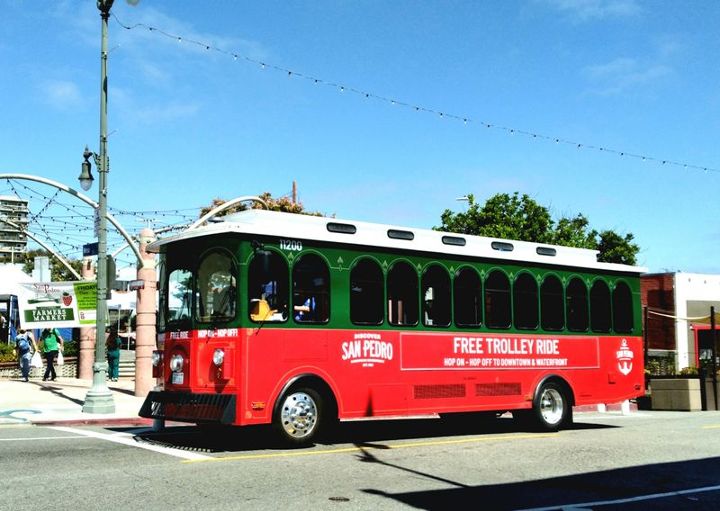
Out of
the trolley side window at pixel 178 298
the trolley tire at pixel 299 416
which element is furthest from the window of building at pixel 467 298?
the trolley side window at pixel 178 298

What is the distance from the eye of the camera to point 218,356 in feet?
35.9

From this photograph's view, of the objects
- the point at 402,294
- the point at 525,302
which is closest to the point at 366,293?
the point at 402,294

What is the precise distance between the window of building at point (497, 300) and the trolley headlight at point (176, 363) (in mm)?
5459

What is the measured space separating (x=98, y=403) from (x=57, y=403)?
327cm

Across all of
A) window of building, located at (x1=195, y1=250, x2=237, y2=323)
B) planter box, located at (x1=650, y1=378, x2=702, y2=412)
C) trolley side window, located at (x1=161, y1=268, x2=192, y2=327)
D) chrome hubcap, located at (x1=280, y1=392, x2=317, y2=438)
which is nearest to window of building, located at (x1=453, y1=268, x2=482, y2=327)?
chrome hubcap, located at (x1=280, y1=392, x2=317, y2=438)

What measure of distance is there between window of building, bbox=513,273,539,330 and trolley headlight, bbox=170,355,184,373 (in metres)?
6.20

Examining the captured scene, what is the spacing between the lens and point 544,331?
14.8 m

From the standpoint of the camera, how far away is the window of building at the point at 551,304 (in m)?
14.9

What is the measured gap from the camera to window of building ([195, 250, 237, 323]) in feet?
36.3

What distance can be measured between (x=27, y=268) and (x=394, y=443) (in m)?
79.4

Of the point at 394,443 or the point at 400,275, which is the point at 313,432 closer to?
the point at 394,443

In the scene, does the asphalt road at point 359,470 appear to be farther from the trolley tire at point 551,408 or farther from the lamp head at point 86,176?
the lamp head at point 86,176

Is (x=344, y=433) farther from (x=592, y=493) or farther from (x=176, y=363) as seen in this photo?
(x=592, y=493)

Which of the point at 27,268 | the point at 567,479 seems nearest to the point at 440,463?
the point at 567,479
